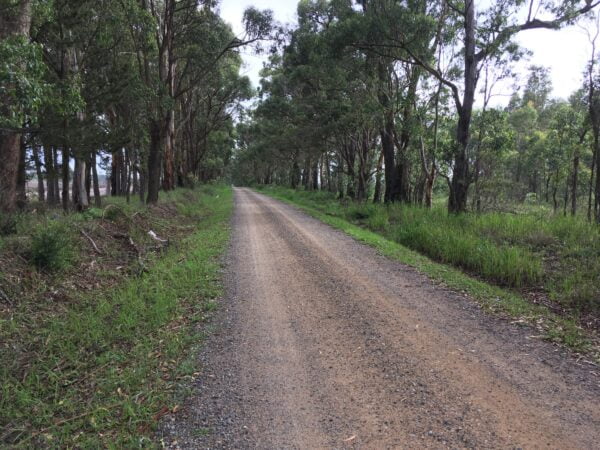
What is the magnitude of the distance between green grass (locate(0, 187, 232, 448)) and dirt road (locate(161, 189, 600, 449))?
0.32 meters

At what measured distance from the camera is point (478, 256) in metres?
7.61

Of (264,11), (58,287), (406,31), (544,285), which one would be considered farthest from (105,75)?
(544,285)

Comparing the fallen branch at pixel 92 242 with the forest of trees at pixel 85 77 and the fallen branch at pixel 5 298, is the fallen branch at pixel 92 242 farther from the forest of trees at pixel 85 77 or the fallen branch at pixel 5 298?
the fallen branch at pixel 5 298

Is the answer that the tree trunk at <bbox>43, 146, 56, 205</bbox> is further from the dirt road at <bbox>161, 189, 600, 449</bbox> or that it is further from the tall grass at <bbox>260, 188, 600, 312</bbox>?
the tall grass at <bbox>260, 188, 600, 312</bbox>

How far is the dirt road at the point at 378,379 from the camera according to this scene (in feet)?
9.29

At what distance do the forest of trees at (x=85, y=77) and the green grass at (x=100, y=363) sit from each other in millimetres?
2592

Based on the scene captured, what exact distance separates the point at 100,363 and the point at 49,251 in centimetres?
291

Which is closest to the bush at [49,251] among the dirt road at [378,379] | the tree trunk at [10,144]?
the tree trunk at [10,144]

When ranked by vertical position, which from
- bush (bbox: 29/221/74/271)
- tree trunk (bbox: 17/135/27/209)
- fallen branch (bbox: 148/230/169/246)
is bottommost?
fallen branch (bbox: 148/230/169/246)

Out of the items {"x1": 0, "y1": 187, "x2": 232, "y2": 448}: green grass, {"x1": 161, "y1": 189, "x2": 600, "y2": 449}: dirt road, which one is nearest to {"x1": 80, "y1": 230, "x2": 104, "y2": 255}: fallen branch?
{"x1": 0, "y1": 187, "x2": 232, "y2": 448}: green grass

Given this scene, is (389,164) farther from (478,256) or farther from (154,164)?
(478,256)

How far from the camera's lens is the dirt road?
283 cm

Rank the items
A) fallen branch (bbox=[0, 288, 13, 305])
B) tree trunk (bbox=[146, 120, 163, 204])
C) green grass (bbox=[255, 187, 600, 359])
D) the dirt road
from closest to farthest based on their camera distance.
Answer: the dirt road
fallen branch (bbox=[0, 288, 13, 305])
green grass (bbox=[255, 187, 600, 359])
tree trunk (bbox=[146, 120, 163, 204])

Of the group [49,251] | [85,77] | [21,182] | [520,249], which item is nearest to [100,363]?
[49,251]
